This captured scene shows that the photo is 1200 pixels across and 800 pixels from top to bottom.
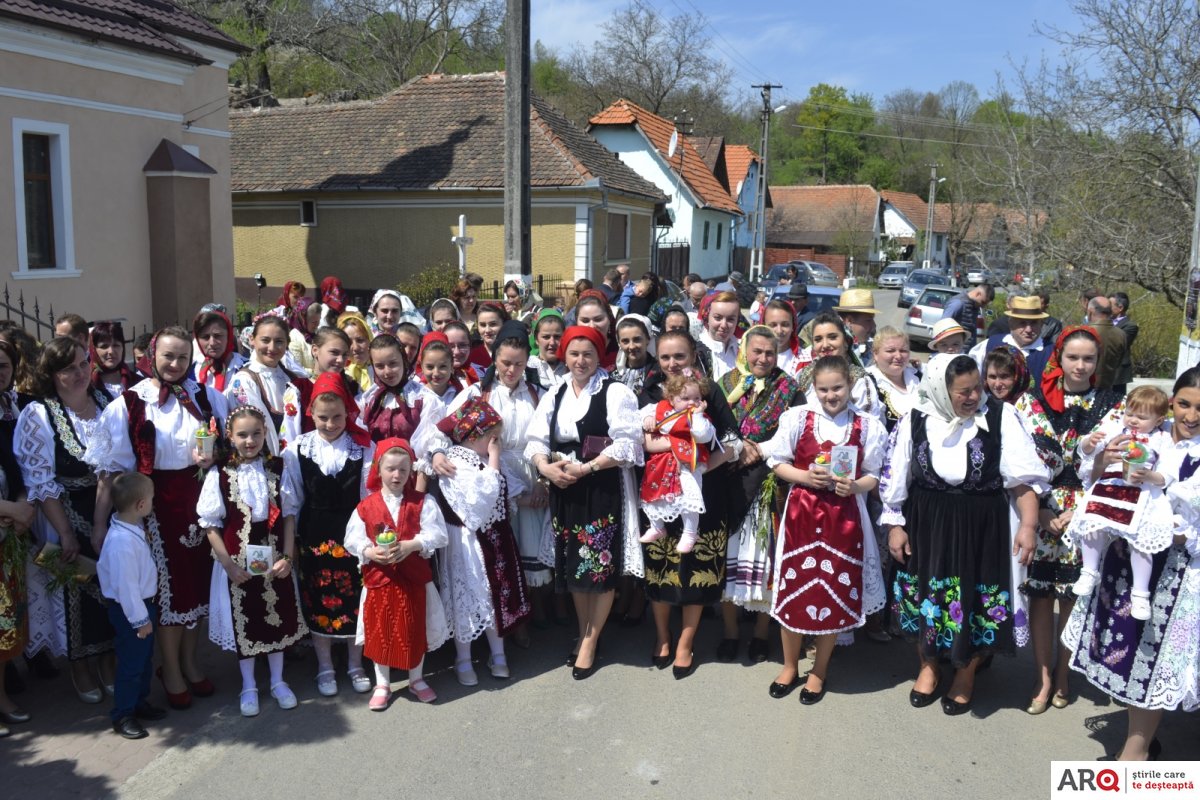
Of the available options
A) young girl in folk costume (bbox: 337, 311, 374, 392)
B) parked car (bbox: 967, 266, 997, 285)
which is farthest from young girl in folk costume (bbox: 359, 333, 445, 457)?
parked car (bbox: 967, 266, 997, 285)

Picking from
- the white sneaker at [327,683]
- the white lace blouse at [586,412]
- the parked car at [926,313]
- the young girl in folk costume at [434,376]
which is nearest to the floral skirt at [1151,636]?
the white lace blouse at [586,412]

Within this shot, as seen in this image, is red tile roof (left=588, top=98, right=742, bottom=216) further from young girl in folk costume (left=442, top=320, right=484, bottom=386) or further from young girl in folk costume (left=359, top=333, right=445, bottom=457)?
young girl in folk costume (left=359, top=333, right=445, bottom=457)

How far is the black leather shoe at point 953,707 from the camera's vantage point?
4.57 m

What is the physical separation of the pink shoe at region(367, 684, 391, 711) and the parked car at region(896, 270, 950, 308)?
30.9 metres

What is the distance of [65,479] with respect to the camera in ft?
14.4

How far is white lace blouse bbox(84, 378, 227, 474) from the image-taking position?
4.25 meters

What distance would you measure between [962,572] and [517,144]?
908 centimetres

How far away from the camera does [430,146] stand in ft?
72.3

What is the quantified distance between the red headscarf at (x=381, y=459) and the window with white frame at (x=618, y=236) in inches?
762

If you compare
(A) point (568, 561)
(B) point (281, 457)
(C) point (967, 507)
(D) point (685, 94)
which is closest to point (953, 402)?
(C) point (967, 507)

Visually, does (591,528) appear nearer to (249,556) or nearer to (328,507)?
(328,507)

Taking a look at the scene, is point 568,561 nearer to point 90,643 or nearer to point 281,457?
point 281,457

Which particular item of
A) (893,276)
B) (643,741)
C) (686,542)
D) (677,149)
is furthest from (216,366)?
(893,276)

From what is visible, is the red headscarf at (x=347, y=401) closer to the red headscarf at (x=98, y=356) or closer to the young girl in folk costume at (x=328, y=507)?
the young girl in folk costume at (x=328, y=507)
